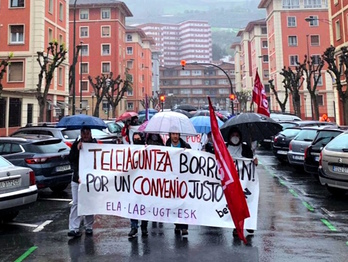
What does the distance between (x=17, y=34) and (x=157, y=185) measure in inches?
1298

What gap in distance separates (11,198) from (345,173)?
22.2 feet

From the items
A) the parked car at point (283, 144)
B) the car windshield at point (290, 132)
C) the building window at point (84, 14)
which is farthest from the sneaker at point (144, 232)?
the building window at point (84, 14)

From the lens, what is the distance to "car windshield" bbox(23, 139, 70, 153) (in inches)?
363

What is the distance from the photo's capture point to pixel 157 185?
6.29 meters

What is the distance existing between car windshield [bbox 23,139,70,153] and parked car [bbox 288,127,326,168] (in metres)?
7.76

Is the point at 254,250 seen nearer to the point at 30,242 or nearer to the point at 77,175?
the point at 77,175

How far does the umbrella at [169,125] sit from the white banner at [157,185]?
665 millimetres

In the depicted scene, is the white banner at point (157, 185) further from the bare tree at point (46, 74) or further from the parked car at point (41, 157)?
the bare tree at point (46, 74)

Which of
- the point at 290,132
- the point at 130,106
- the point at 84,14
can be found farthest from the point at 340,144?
the point at 130,106

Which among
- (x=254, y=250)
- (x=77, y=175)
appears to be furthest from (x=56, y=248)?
(x=254, y=250)

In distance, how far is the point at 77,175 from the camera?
6.38 m

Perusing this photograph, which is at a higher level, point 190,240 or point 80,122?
point 80,122

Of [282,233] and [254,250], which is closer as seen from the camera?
[254,250]

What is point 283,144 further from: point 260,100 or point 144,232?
point 144,232
